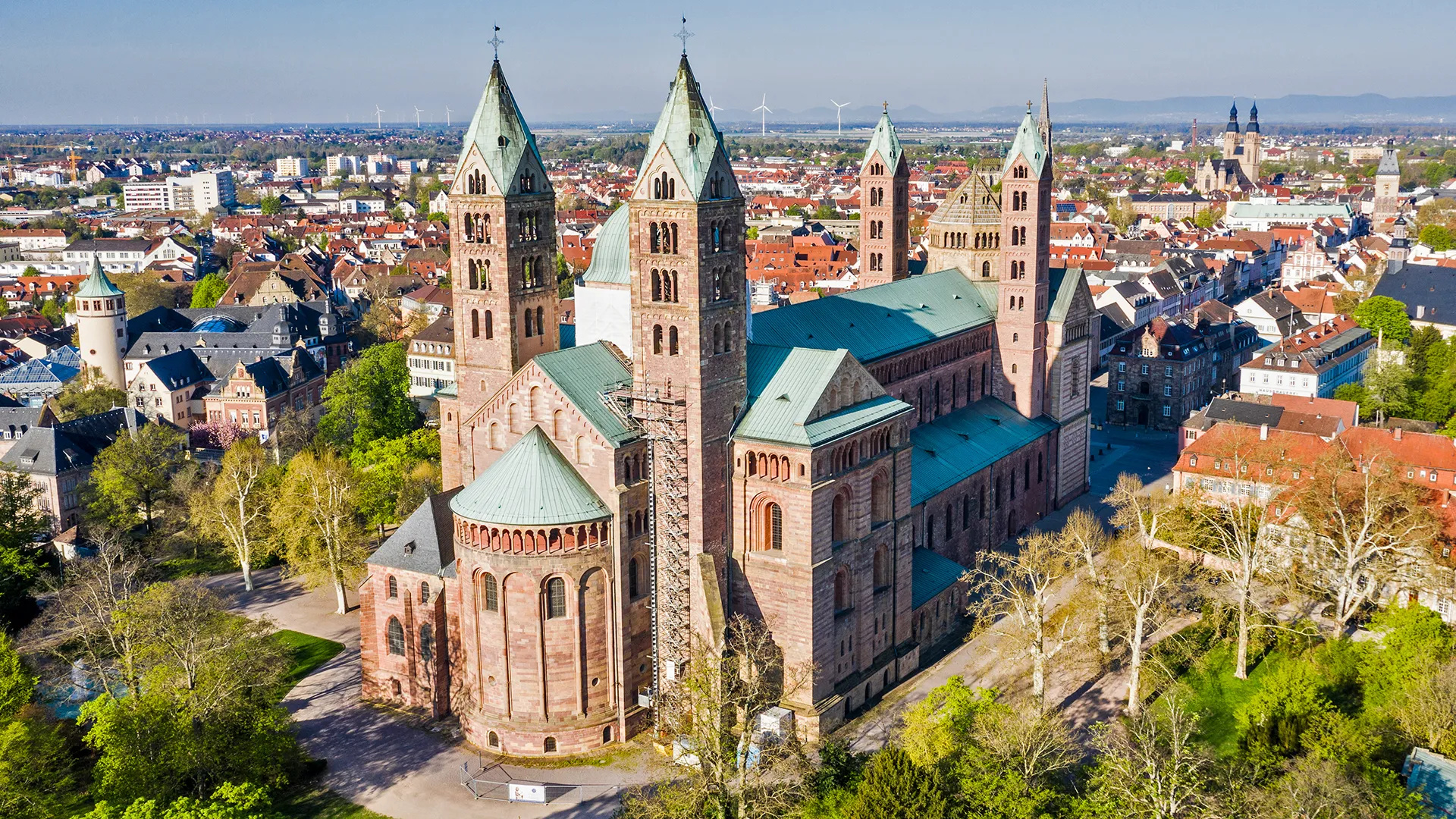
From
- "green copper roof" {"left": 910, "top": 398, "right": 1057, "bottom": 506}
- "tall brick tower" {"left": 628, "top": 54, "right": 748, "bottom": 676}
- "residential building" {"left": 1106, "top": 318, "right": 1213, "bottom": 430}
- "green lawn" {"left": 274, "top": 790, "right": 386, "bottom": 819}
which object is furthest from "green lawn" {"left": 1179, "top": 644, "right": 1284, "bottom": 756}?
"residential building" {"left": 1106, "top": 318, "right": 1213, "bottom": 430}

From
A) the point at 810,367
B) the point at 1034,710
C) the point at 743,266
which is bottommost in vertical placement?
the point at 1034,710

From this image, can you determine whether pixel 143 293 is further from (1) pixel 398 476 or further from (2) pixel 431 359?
(1) pixel 398 476

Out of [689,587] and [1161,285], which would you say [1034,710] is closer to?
[689,587]

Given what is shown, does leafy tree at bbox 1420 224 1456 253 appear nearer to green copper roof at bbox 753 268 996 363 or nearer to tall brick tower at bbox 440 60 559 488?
Answer: green copper roof at bbox 753 268 996 363

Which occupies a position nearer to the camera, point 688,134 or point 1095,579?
point 688,134

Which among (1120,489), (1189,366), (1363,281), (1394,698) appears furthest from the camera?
(1363,281)

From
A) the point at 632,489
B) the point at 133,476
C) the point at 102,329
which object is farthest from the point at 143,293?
the point at 632,489

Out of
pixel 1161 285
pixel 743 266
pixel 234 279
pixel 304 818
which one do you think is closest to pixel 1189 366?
pixel 1161 285
